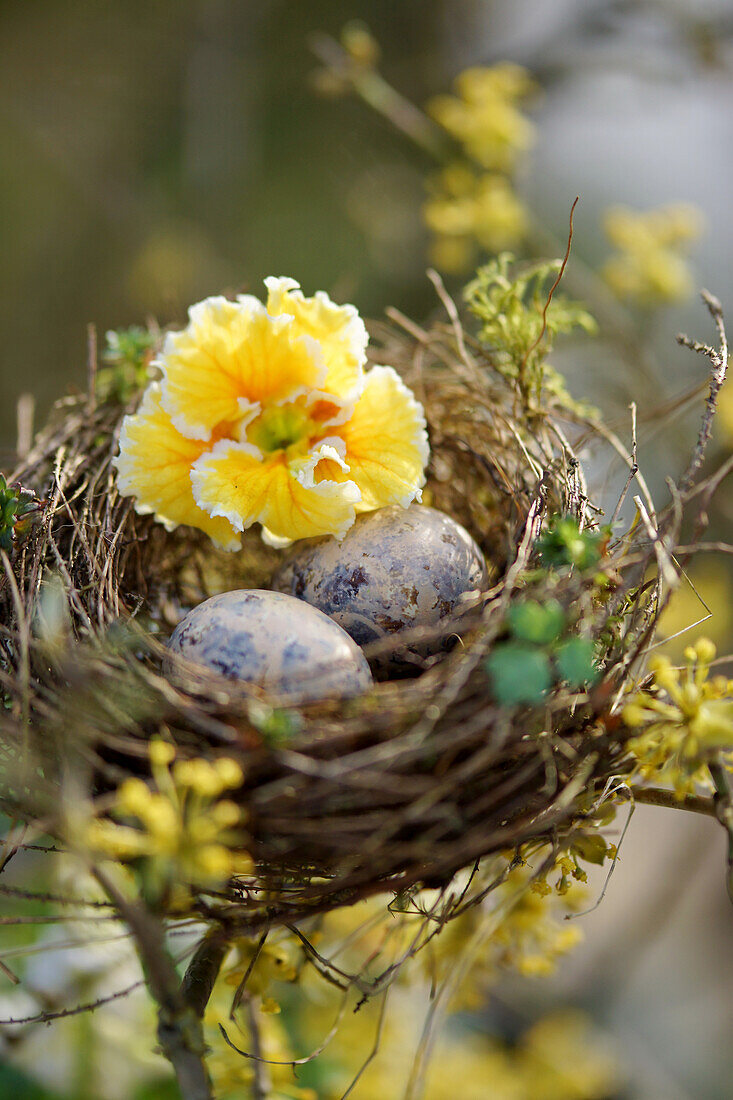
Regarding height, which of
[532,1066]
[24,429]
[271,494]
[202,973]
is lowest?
[532,1066]

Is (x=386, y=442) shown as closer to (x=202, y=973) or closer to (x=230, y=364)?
(x=230, y=364)

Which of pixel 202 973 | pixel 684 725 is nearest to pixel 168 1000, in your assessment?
pixel 202 973

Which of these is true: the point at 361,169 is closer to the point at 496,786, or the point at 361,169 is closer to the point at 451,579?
the point at 451,579

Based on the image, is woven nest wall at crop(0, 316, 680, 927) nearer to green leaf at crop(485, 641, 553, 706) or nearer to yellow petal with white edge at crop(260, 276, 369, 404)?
green leaf at crop(485, 641, 553, 706)

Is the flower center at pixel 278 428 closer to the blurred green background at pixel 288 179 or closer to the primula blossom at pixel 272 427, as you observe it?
the primula blossom at pixel 272 427

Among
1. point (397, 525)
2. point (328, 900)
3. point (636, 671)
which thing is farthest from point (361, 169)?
point (328, 900)

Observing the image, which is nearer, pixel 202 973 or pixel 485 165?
pixel 202 973
